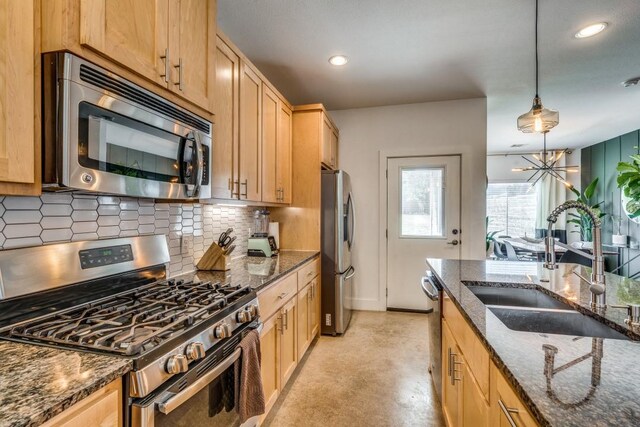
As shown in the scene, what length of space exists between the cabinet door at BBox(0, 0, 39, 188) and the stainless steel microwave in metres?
0.05

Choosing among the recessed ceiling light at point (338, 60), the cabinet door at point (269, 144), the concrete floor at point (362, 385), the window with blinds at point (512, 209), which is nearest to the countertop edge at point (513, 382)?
the concrete floor at point (362, 385)

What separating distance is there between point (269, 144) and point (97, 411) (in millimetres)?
2123

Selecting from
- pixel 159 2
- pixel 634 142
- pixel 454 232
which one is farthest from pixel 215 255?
pixel 634 142

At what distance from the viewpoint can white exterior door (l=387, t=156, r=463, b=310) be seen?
12.5 ft

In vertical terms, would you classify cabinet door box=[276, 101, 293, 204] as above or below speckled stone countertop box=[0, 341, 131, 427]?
above

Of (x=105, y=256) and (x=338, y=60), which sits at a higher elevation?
(x=338, y=60)

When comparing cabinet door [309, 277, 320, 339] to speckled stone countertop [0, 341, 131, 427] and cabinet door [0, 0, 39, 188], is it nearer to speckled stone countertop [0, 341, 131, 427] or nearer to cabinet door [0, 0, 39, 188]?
speckled stone countertop [0, 341, 131, 427]

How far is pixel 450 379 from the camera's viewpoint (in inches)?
63.9

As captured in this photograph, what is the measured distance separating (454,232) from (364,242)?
3.52 feet

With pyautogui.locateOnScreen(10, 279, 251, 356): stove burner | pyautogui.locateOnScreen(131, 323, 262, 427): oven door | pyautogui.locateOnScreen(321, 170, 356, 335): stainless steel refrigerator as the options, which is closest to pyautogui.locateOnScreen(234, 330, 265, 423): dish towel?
pyautogui.locateOnScreen(131, 323, 262, 427): oven door

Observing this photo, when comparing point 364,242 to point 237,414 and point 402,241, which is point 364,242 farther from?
point 237,414

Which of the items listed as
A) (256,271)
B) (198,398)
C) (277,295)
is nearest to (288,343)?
(277,295)

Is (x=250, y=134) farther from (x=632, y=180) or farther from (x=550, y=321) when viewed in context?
(x=632, y=180)

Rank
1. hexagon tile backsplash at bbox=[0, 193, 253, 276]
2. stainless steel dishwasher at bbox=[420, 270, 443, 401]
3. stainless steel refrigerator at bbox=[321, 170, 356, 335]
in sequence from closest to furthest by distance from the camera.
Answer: hexagon tile backsplash at bbox=[0, 193, 253, 276] < stainless steel dishwasher at bbox=[420, 270, 443, 401] < stainless steel refrigerator at bbox=[321, 170, 356, 335]
